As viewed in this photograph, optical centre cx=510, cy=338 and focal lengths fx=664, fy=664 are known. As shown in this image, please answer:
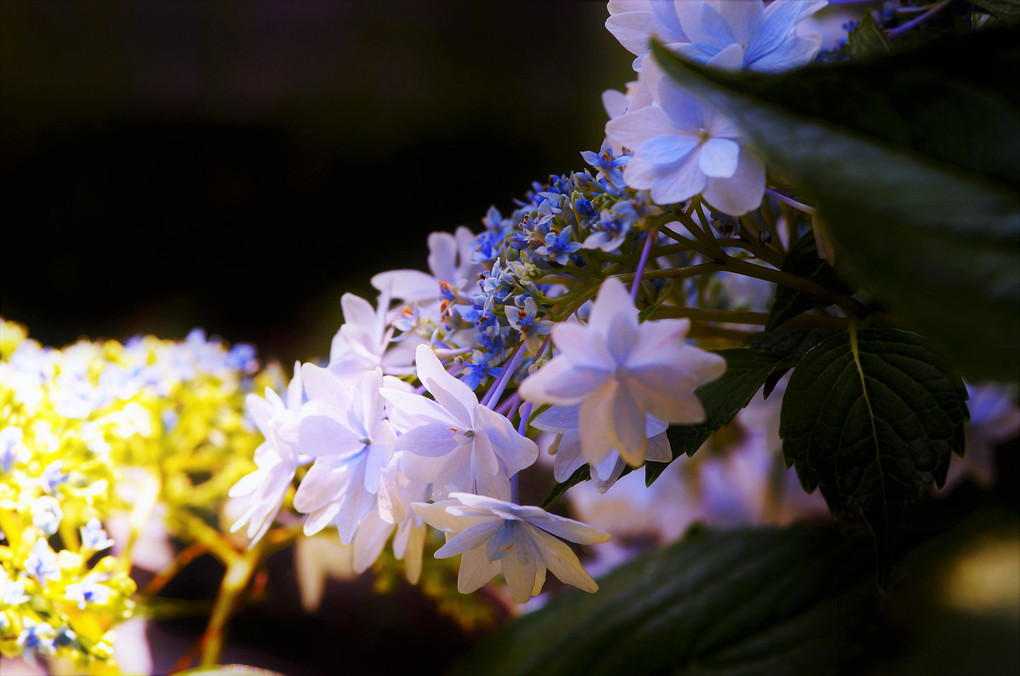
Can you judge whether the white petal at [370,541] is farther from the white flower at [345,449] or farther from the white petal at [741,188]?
the white petal at [741,188]

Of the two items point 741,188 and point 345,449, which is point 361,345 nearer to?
point 345,449

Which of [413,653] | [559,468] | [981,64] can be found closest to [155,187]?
[413,653]

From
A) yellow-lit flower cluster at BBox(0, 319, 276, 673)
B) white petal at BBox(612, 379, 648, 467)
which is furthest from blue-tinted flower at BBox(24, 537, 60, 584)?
white petal at BBox(612, 379, 648, 467)

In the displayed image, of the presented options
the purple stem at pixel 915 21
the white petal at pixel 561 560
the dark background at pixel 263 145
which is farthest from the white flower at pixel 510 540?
the dark background at pixel 263 145

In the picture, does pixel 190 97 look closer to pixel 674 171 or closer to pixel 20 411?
pixel 20 411

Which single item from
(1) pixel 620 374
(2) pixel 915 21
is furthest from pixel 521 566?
(2) pixel 915 21

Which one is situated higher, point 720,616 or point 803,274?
point 803,274
